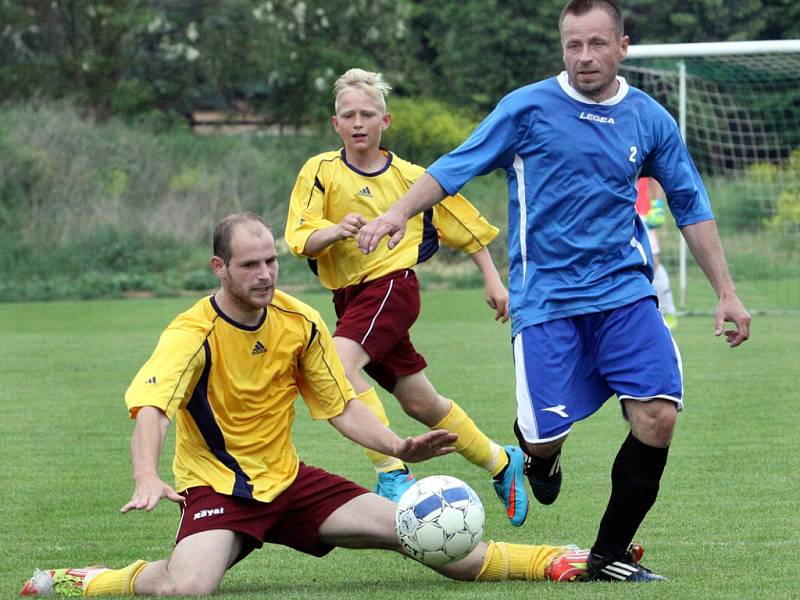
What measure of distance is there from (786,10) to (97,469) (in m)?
29.1

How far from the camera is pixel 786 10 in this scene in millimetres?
33844

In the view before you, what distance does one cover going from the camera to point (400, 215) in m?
4.91

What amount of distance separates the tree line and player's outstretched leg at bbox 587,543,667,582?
27936 millimetres

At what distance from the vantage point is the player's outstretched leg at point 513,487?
6297 mm

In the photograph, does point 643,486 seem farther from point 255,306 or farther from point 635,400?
point 255,306

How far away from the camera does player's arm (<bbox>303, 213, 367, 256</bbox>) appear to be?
5840 mm

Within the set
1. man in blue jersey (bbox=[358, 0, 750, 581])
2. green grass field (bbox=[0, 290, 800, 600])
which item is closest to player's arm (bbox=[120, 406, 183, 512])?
green grass field (bbox=[0, 290, 800, 600])

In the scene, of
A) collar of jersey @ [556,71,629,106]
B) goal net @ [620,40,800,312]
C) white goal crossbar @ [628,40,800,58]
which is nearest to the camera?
collar of jersey @ [556,71,629,106]

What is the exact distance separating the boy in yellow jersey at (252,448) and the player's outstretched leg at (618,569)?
0.05m

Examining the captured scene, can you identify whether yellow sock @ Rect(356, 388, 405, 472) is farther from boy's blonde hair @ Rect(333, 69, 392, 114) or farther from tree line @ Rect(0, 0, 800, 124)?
tree line @ Rect(0, 0, 800, 124)

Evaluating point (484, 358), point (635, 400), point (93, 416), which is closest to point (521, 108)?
point (635, 400)

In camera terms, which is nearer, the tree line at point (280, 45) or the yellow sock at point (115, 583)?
the yellow sock at point (115, 583)

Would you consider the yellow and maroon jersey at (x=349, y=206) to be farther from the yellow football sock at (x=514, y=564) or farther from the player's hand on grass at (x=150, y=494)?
the player's hand on grass at (x=150, y=494)

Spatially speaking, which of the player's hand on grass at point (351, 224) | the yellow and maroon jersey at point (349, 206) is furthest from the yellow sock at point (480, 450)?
the player's hand on grass at point (351, 224)
